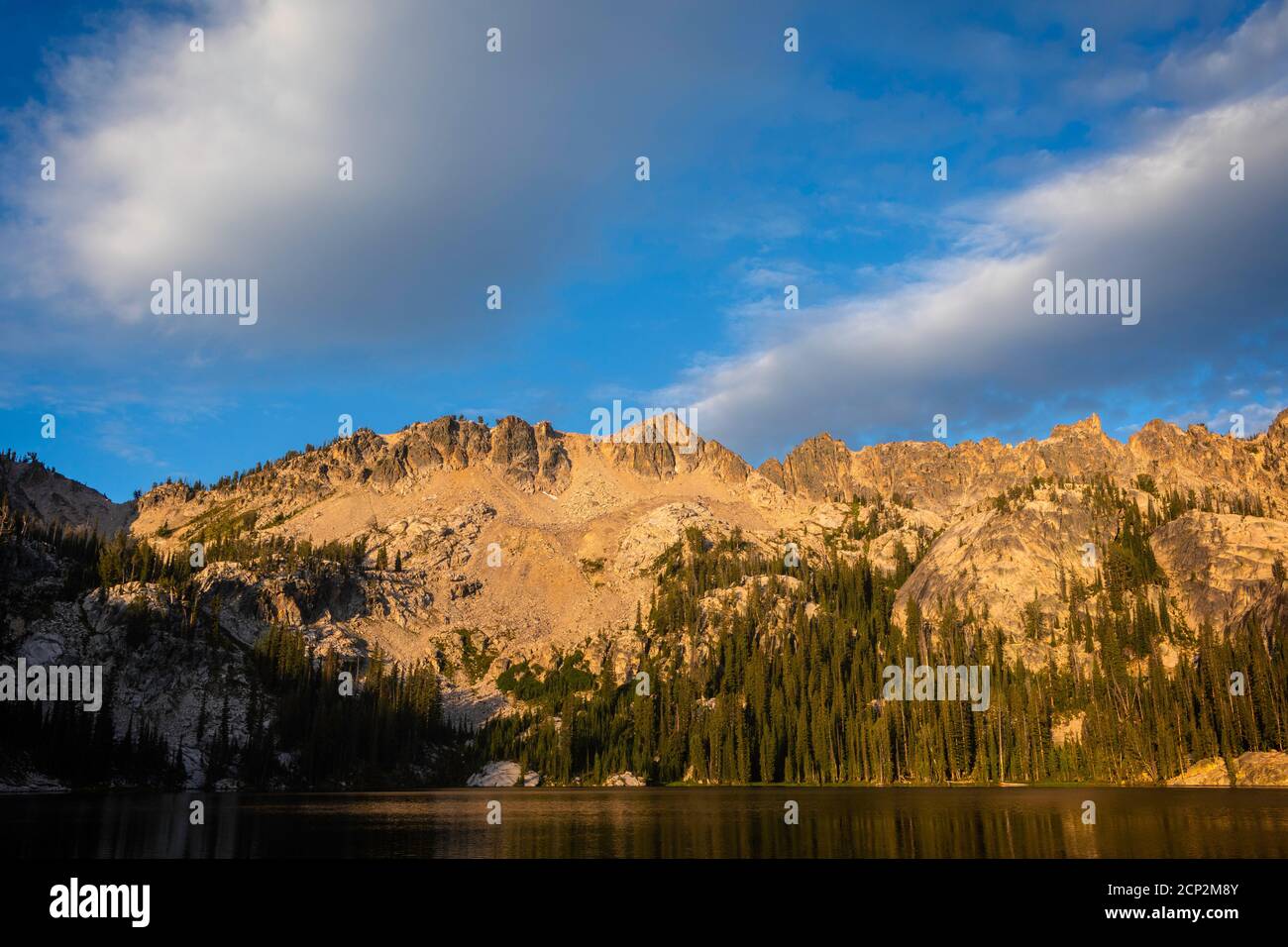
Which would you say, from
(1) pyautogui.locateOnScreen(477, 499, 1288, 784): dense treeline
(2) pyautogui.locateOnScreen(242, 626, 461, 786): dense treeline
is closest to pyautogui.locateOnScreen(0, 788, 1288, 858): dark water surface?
(1) pyautogui.locateOnScreen(477, 499, 1288, 784): dense treeline

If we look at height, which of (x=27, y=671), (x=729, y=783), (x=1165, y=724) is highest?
(x=27, y=671)

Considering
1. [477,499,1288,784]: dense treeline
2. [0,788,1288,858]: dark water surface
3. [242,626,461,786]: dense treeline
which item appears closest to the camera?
[0,788,1288,858]: dark water surface

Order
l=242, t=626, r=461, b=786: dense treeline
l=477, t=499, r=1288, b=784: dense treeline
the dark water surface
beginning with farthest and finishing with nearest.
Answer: l=242, t=626, r=461, b=786: dense treeline
l=477, t=499, r=1288, b=784: dense treeline
the dark water surface

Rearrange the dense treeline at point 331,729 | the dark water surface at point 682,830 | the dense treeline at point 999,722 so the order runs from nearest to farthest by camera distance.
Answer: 1. the dark water surface at point 682,830
2. the dense treeline at point 999,722
3. the dense treeline at point 331,729

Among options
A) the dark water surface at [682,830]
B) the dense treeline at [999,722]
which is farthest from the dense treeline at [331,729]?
the dark water surface at [682,830]

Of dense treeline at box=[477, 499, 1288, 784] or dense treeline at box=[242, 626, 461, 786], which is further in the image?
dense treeline at box=[242, 626, 461, 786]

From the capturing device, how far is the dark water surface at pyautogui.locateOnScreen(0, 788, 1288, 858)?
50125mm

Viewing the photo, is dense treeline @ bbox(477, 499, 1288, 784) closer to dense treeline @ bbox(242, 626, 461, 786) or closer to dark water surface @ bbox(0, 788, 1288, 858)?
dense treeline @ bbox(242, 626, 461, 786)

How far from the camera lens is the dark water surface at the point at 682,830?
50.1 meters

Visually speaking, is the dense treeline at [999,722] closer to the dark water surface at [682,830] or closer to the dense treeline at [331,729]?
the dense treeline at [331,729]

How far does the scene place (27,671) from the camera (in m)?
152
